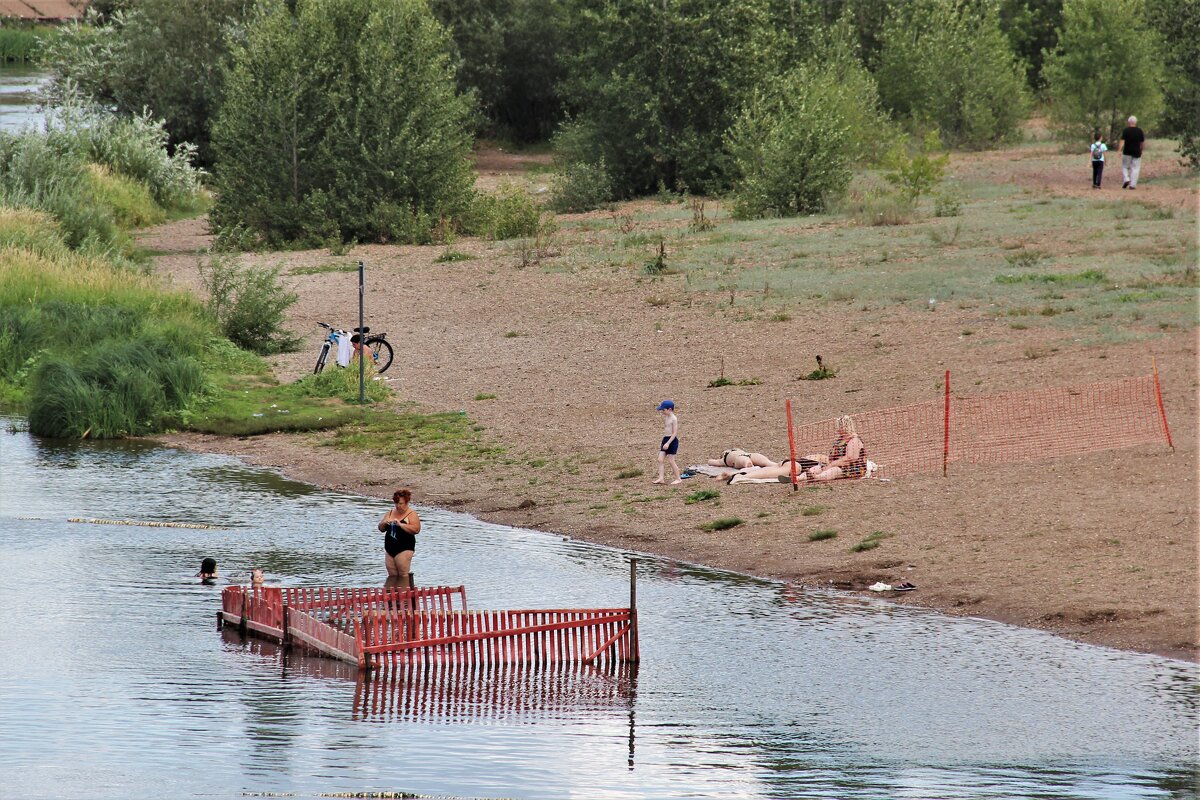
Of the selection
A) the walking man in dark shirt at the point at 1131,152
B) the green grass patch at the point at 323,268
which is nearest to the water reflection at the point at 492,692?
the green grass patch at the point at 323,268

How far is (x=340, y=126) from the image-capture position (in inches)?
1838

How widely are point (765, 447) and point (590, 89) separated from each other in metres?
→ 39.0

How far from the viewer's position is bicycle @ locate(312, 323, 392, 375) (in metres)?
28.4

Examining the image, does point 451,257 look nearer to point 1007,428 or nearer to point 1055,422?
point 1007,428

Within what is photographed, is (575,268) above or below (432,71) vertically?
below

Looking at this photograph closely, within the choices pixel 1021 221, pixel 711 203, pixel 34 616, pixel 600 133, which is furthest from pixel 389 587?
pixel 600 133

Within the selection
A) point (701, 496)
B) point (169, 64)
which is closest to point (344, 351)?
point (701, 496)

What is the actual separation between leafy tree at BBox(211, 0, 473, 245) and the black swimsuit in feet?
98.5

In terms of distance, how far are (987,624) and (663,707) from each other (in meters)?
4.10

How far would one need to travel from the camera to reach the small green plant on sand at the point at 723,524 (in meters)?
19.5

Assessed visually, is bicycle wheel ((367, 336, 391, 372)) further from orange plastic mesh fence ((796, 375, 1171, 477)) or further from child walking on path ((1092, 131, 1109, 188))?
child walking on path ((1092, 131, 1109, 188))

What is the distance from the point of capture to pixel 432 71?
46656mm

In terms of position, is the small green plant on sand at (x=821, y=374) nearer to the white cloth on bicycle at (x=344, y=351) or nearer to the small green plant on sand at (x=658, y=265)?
the white cloth on bicycle at (x=344, y=351)

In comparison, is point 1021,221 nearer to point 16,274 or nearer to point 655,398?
point 655,398
